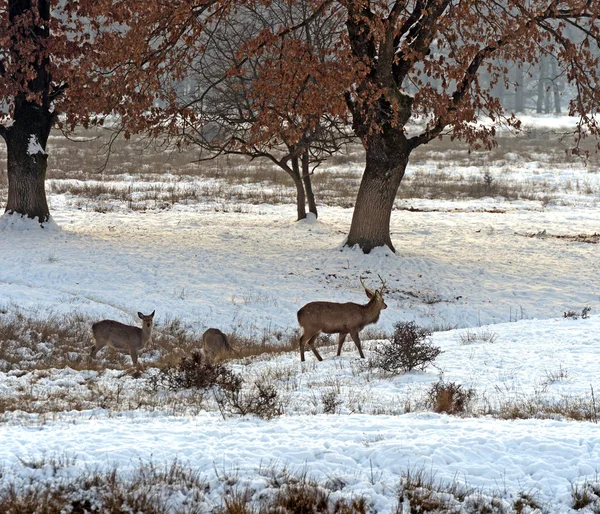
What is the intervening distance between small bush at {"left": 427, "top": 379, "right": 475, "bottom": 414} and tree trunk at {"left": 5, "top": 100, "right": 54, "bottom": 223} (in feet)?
51.9

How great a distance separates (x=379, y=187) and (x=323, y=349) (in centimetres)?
795

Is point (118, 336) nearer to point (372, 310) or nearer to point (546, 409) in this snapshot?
point (372, 310)

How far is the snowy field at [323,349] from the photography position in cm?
514

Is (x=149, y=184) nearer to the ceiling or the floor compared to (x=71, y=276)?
nearer to the ceiling

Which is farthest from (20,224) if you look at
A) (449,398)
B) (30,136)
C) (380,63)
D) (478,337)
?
(449,398)

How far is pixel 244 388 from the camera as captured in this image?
28.3ft

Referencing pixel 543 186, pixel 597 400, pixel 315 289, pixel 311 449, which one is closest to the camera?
pixel 311 449

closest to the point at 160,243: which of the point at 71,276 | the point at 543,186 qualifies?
the point at 71,276

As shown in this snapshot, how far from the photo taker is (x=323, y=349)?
12273mm

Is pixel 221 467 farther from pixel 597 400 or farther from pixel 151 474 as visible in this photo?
pixel 597 400

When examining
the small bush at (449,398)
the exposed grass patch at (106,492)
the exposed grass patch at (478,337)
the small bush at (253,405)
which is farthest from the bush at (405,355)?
the exposed grass patch at (106,492)

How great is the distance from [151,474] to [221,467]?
498 millimetres

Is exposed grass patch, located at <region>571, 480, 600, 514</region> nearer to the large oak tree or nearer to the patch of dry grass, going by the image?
the large oak tree

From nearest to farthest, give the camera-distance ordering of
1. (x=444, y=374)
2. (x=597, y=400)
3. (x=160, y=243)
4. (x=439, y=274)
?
(x=597, y=400), (x=444, y=374), (x=439, y=274), (x=160, y=243)
